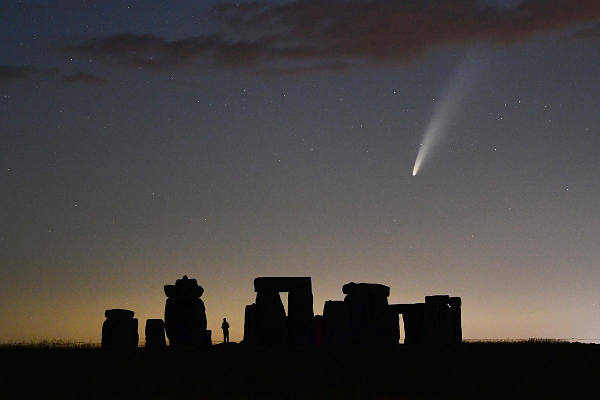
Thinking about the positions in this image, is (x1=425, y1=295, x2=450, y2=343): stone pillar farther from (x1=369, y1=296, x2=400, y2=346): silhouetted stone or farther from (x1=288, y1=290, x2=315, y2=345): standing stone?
(x1=288, y1=290, x2=315, y2=345): standing stone

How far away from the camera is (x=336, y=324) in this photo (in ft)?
134

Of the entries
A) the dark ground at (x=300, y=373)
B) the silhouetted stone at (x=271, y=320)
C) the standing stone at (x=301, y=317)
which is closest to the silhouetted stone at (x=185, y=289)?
the silhouetted stone at (x=271, y=320)

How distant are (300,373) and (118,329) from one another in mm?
12774

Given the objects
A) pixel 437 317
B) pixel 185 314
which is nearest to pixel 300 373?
pixel 185 314

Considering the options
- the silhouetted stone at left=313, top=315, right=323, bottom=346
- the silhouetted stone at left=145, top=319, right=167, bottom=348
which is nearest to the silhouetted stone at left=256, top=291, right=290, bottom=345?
the silhouetted stone at left=313, top=315, right=323, bottom=346

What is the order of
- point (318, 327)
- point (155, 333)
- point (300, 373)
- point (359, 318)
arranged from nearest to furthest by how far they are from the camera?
point (300, 373) → point (359, 318) → point (155, 333) → point (318, 327)

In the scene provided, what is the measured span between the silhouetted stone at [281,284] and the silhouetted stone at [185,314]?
7.68ft

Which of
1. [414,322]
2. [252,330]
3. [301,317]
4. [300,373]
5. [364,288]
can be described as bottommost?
[300,373]

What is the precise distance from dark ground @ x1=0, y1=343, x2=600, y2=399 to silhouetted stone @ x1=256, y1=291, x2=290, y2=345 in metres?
3.70

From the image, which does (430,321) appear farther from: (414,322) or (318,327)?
(318,327)

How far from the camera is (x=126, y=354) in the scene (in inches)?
1347

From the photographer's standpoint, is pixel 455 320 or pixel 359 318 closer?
pixel 359 318

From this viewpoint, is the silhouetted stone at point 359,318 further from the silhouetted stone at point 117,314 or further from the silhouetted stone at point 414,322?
the silhouetted stone at point 117,314

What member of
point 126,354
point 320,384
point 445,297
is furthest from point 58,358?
point 445,297
